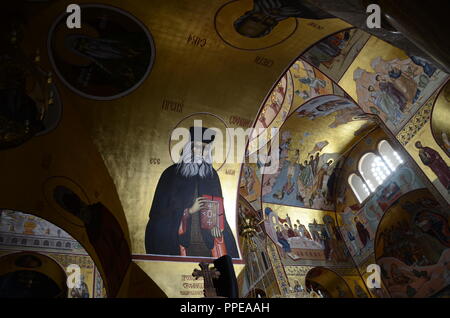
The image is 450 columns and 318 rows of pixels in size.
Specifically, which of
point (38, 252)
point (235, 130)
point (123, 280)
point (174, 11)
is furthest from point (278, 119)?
point (38, 252)

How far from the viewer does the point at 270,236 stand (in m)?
14.3

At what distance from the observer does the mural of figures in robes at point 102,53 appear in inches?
282

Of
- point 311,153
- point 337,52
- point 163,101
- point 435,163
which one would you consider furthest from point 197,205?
point 311,153

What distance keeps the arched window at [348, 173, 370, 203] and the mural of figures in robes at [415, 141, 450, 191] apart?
6.71 m

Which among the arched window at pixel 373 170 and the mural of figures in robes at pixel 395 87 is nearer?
the mural of figures in robes at pixel 395 87

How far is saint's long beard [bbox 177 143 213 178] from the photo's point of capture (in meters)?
9.13

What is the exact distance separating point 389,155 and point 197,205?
978 centimetres

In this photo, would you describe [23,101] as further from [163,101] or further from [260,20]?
[260,20]

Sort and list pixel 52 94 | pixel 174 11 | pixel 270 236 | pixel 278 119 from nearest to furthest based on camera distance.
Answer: pixel 174 11
pixel 52 94
pixel 278 119
pixel 270 236

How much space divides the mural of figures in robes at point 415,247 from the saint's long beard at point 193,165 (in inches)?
358

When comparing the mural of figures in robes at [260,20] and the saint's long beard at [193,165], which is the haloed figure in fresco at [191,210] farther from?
the mural of figures in robes at [260,20]

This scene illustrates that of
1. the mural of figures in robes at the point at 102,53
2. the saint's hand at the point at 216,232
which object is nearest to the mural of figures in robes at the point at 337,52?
the mural of figures in robes at the point at 102,53

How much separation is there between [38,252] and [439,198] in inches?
567

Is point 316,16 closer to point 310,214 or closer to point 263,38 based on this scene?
point 263,38
